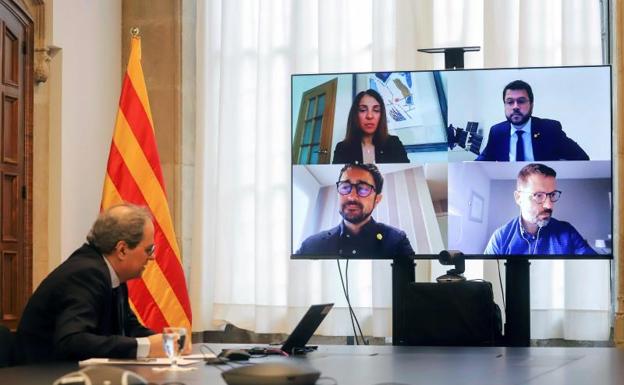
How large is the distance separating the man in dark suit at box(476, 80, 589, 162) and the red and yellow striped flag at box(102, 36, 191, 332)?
191cm

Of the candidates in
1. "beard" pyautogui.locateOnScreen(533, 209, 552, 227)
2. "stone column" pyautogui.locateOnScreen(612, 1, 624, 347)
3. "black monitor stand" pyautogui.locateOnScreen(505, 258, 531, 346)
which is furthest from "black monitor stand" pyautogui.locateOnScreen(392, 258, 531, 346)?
"stone column" pyautogui.locateOnScreen(612, 1, 624, 347)

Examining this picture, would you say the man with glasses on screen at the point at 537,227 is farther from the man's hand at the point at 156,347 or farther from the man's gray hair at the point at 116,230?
the man's hand at the point at 156,347

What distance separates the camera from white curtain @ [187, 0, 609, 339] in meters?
6.78

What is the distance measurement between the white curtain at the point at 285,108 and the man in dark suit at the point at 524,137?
3.95 feet

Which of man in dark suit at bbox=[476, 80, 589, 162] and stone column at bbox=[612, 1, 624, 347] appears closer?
man in dark suit at bbox=[476, 80, 589, 162]

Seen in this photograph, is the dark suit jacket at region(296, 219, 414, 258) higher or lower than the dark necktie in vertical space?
lower

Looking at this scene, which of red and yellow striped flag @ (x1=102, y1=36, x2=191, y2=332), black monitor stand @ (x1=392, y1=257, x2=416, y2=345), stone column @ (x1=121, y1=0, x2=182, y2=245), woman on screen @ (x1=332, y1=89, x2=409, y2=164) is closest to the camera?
black monitor stand @ (x1=392, y1=257, x2=416, y2=345)

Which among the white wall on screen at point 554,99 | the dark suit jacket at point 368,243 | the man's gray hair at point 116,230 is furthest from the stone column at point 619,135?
the man's gray hair at point 116,230

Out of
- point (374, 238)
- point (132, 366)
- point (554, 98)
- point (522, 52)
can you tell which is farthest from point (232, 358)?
point (522, 52)

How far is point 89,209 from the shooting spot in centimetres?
687

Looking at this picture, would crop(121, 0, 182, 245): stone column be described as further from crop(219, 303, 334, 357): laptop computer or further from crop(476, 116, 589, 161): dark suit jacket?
crop(219, 303, 334, 357): laptop computer

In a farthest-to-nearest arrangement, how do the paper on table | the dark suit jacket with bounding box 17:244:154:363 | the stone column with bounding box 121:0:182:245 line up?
the stone column with bounding box 121:0:182:245 → the dark suit jacket with bounding box 17:244:154:363 → the paper on table

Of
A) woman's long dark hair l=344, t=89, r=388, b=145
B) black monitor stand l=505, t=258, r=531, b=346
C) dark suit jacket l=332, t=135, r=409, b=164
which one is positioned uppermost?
woman's long dark hair l=344, t=89, r=388, b=145

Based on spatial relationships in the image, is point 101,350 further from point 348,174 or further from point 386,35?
point 386,35
